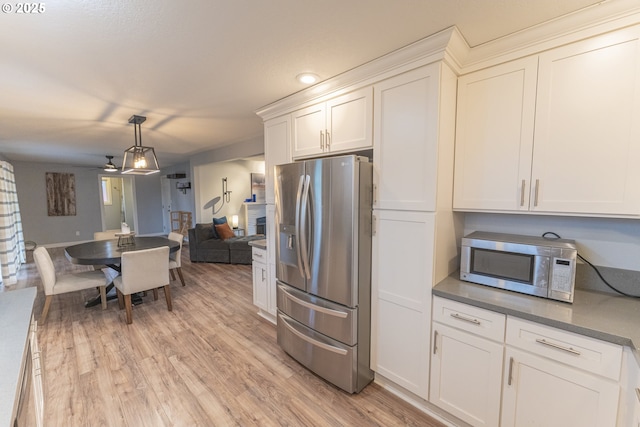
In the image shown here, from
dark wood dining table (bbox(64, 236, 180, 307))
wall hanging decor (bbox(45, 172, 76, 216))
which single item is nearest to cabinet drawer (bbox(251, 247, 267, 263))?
dark wood dining table (bbox(64, 236, 180, 307))

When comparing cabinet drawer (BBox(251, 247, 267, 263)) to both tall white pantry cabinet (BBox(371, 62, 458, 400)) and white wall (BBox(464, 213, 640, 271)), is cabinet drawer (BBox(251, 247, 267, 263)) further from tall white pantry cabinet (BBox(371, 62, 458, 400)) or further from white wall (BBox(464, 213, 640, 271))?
white wall (BBox(464, 213, 640, 271))

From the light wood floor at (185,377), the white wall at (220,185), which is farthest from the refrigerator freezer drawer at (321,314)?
the white wall at (220,185)

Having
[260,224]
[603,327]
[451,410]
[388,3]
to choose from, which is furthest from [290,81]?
[260,224]

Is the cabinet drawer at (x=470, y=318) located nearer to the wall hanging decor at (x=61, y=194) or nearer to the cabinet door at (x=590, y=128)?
the cabinet door at (x=590, y=128)

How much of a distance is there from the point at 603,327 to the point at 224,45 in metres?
2.46

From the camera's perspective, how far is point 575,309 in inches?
53.4

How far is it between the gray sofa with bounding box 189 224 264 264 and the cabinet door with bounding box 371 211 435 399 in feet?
13.0

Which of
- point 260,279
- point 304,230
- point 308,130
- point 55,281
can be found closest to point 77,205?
point 55,281

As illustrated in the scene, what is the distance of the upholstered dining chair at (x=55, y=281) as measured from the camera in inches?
114

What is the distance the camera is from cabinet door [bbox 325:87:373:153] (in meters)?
1.91

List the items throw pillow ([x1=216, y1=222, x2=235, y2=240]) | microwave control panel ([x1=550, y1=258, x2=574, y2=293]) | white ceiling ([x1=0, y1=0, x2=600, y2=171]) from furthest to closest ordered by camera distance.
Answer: throw pillow ([x1=216, y1=222, x2=235, y2=240])
microwave control panel ([x1=550, y1=258, x2=574, y2=293])
white ceiling ([x1=0, y1=0, x2=600, y2=171])

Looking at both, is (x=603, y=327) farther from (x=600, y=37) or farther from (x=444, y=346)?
(x=600, y=37)

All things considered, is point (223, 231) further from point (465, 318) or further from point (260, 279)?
point (465, 318)

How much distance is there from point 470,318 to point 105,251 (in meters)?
3.94
